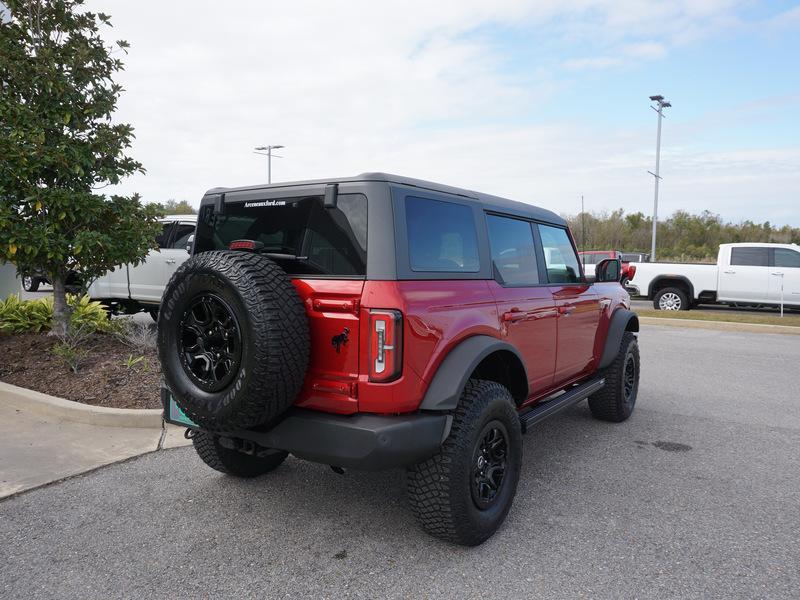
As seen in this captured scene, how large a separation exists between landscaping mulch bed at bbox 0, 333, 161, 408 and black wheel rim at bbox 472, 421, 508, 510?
3.11 metres

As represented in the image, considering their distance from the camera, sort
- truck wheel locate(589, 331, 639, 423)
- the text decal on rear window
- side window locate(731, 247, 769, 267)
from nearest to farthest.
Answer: the text decal on rear window
truck wheel locate(589, 331, 639, 423)
side window locate(731, 247, 769, 267)

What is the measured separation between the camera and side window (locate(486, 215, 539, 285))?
369 centimetres

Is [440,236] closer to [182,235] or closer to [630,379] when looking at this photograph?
[630,379]

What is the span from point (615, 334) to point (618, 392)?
0.52 meters

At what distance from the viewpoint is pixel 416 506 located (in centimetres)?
293

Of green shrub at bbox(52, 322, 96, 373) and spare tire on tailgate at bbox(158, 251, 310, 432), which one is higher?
spare tire on tailgate at bbox(158, 251, 310, 432)

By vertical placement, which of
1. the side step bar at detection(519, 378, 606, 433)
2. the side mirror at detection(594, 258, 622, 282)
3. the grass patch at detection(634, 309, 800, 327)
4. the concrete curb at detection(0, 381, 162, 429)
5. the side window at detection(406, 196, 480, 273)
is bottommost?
the concrete curb at detection(0, 381, 162, 429)

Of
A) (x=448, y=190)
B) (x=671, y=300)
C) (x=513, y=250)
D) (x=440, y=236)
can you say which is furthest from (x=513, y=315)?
(x=671, y=300)

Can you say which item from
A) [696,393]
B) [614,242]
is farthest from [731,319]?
[614,242]

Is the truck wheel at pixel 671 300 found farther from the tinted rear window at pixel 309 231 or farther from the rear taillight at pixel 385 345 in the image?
the rear taillight at pixel 385 345

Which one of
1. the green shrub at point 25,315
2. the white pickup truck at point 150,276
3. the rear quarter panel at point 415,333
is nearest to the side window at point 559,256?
the rear quarter panel at point 415,333

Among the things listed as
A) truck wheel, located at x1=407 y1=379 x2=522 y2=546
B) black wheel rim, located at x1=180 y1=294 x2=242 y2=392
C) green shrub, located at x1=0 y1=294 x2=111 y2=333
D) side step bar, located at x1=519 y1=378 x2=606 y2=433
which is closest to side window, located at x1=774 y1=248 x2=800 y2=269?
side step bar, located at x1=519 y1=378 x2=606 y2=433

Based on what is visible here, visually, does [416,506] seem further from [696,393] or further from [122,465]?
[696,393]

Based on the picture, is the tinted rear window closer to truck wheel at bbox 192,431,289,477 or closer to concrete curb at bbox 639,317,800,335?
truck wheel at bbox 192,431,289,477
